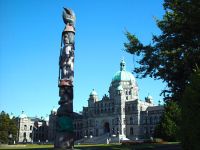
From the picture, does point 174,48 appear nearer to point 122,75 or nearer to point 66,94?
point 66,94

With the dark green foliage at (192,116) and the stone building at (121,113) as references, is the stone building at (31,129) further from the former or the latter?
the dark green foliage at (192,116)

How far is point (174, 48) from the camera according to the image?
2520 centimetres

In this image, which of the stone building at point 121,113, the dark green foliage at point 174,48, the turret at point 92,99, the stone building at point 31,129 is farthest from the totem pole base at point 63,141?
the stone building at point 31,129

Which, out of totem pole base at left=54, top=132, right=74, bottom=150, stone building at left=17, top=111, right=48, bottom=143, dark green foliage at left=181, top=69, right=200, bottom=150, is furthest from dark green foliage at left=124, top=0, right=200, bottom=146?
stone building at left=17, top=111, right=48, bottom=143

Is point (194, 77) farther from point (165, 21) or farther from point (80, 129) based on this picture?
point (80, 129)

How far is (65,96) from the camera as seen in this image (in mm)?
22828

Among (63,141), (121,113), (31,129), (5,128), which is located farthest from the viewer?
(31,129)

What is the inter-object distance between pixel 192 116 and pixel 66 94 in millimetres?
10550

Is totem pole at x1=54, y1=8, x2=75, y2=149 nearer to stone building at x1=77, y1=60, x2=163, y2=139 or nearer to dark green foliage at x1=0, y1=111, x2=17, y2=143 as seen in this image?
dark green foliage at x1=0, y1=111, x2=17, y2=143

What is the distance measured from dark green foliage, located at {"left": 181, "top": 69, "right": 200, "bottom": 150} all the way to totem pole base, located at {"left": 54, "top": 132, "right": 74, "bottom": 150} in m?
9.13

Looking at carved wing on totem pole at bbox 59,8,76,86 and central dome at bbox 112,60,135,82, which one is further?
central dome at bbox 112,60,135,82

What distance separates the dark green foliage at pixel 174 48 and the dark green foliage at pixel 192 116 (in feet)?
25.0

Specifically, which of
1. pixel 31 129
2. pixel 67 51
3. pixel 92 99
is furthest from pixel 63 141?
pixel 31 129

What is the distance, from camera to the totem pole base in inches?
867
